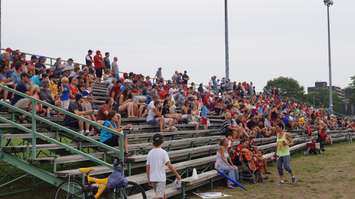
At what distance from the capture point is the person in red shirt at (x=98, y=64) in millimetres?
22141

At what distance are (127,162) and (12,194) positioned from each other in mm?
3167

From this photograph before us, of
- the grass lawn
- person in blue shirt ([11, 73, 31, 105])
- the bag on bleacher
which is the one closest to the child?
person in blue shirt ([11, 73, 31, 105])

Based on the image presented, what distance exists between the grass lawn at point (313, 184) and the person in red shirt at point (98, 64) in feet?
31.2

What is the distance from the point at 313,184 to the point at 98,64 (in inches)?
490

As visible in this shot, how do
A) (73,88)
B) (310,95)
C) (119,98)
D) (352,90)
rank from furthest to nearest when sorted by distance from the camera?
(310,95) → (352,90) → (119,98) → (73,88)

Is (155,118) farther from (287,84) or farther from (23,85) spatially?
(287,84)

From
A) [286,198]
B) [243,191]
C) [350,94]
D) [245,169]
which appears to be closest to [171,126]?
[245,169]

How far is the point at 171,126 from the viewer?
1574cm

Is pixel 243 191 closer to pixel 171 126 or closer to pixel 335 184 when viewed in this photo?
pixel 335 184

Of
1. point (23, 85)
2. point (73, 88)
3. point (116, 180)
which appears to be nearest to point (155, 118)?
point (73, 88)

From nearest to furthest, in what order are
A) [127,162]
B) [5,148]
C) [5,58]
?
1. [5,148]
2. [127,162]
3. [5,58]

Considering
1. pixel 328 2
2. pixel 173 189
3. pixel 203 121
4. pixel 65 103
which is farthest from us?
pixel 328 2

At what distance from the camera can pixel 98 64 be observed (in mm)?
22312

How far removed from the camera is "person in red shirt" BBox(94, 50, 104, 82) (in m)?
22.1
